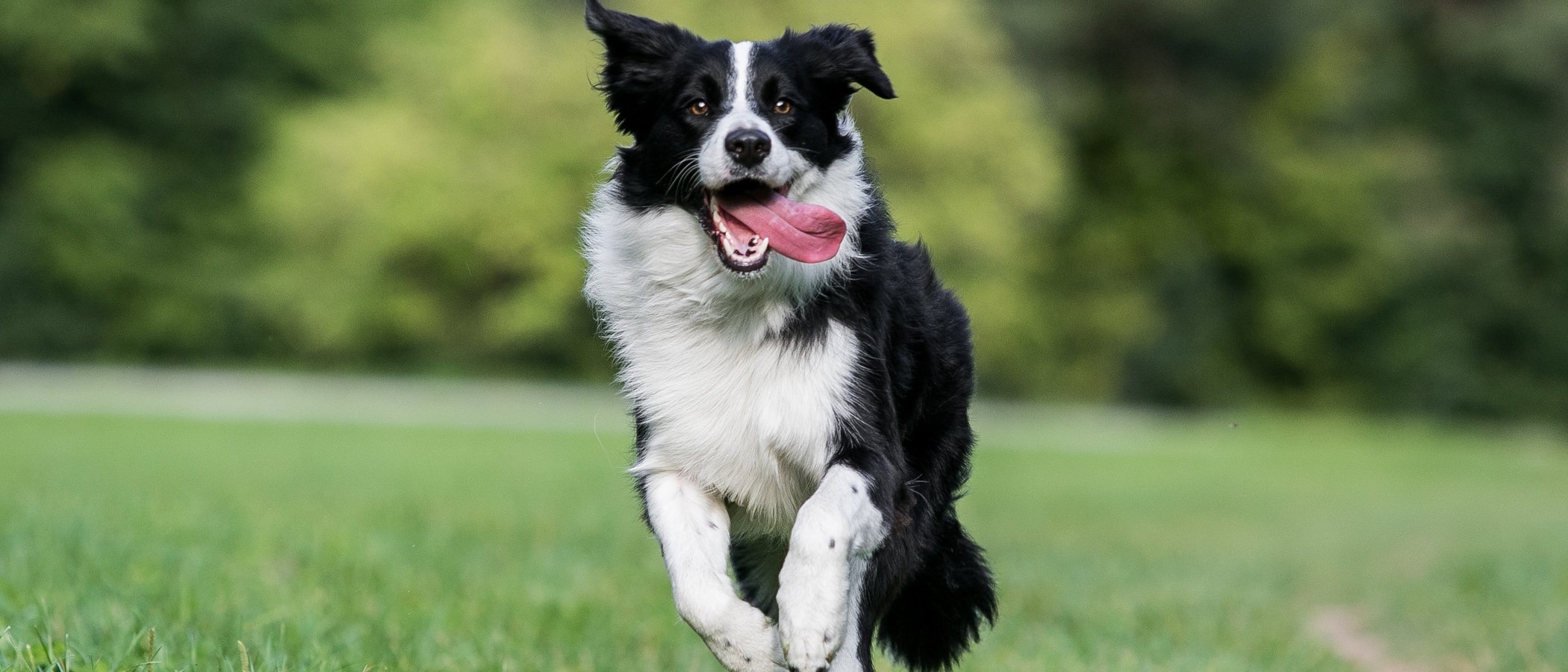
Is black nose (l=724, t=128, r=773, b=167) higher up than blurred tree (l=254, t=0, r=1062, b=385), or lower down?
higher up

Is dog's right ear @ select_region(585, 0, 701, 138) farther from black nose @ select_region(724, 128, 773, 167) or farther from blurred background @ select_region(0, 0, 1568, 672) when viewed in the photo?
blurred background @ select_region(0, 0, 1568, 672)

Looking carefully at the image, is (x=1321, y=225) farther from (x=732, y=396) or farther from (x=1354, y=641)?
(x=732, y=396)

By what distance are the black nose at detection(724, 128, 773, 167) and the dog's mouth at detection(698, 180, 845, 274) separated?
0.11 metres

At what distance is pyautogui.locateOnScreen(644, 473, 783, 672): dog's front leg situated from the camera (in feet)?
13.9

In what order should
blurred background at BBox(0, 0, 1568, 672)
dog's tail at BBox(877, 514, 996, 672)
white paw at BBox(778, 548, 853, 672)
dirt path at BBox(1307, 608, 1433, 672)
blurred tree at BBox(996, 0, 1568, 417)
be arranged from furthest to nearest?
blurred tree at BBox(996, 0, 1568, 417) → blurred background at BBox(0, 0, 1568, 672) → dirt path at BBox(1307, 608, 1433, 672) → dog's tail at BBox(877, 514, 996, 672) → white paw at BBox(778, 548, 853, 672)

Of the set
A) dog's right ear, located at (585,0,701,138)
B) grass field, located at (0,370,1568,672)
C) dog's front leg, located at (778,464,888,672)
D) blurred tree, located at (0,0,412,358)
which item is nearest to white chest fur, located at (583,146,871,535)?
dog's front leg, located at (778,464,888,672)

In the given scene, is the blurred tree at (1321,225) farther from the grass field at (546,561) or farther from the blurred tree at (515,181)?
the grass field at (546,561)

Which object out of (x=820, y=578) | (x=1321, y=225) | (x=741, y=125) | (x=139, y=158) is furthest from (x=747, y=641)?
(x=1321, y=225)

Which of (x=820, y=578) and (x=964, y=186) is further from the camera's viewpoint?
(x=964, y=186)

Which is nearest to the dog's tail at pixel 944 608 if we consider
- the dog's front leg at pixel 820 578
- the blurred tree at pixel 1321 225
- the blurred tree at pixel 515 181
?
the dog's front leg at pixel 820 578

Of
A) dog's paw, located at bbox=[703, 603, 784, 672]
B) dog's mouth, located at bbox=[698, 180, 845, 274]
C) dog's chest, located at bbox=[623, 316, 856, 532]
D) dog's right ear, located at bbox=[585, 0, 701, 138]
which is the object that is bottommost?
dog's paw, located at bbox=[703, 603, 784, 672]

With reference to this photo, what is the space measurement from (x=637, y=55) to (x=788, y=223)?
82 cm

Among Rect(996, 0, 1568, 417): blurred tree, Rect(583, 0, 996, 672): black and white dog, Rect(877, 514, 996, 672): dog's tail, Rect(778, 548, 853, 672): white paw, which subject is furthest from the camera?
Rect(996, 0, 1568, 417): blurred tree

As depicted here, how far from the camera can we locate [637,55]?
191 inches
